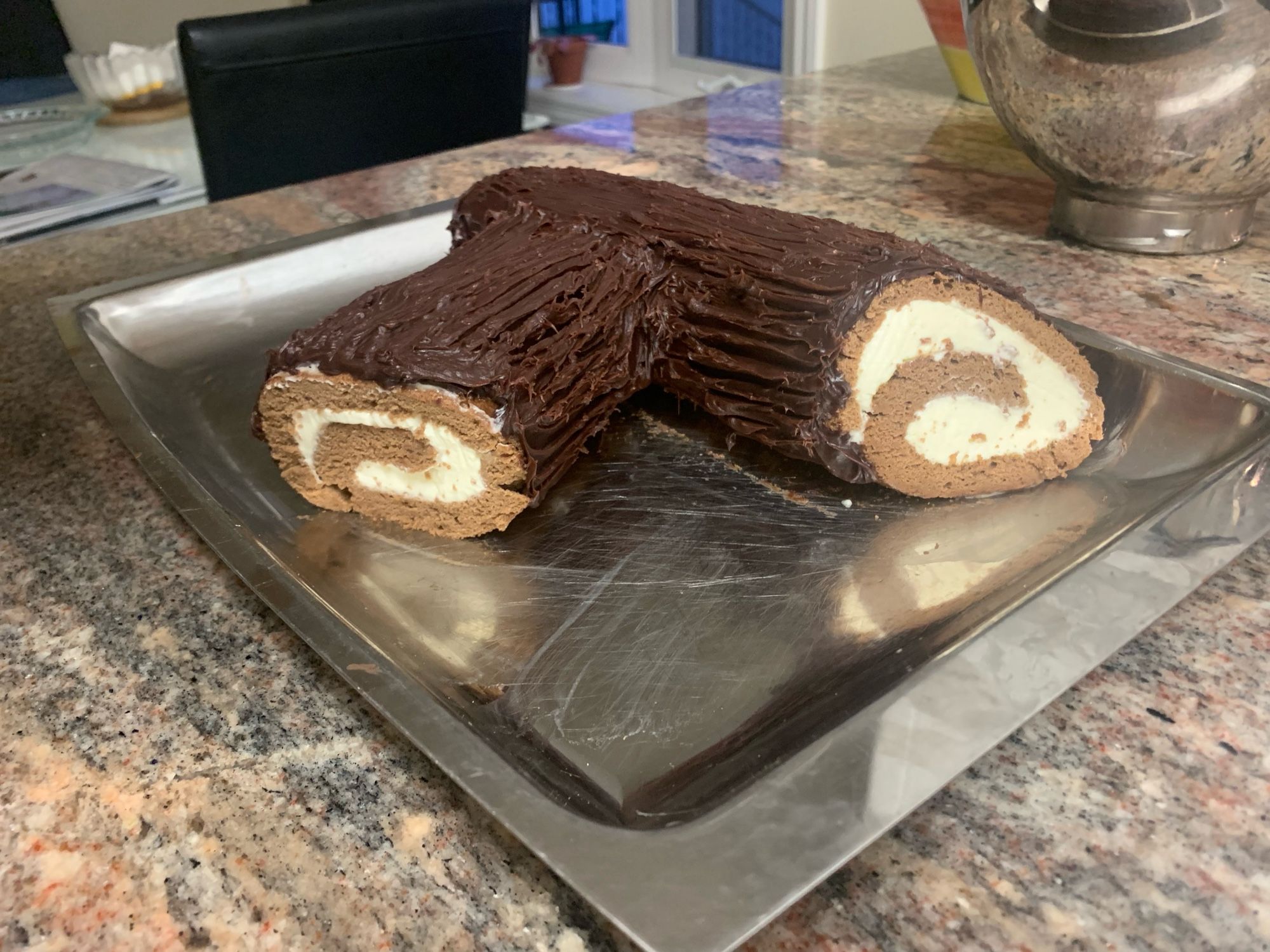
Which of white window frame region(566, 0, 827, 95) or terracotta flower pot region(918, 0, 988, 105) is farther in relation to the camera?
white window frame region(566, 0, 827, 95)

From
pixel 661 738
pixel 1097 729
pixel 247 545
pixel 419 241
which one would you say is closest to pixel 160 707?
pixel 247 545

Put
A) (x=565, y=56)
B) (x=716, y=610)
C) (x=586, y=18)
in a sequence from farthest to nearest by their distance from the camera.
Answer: (x=586, y=18) → (x=565, y=56) → (x=716, y=610)

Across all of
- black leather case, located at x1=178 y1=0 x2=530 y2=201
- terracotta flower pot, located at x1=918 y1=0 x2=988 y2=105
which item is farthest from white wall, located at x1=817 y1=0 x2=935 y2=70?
black leather case, located at x1=178 y1=0 x2=530 y2=201

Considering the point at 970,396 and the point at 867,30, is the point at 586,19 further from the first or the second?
the point at 970,396

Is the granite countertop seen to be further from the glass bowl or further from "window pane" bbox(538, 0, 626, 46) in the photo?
"window pane" bbox(538, 0, 626, 46)

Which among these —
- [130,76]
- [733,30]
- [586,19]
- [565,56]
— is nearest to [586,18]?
[586,19]
